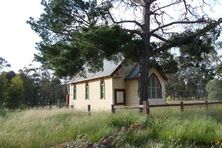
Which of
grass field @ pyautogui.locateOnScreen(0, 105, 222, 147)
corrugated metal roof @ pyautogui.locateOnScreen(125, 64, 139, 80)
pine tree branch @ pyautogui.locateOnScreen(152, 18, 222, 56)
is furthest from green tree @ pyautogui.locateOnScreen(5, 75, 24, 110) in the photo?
grass field @ pyautogui.locateOnScreen(0, 105, 222, 147)

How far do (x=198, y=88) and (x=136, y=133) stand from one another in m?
81.5

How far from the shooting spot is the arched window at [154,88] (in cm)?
3994

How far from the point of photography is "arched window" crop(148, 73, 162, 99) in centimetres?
3994

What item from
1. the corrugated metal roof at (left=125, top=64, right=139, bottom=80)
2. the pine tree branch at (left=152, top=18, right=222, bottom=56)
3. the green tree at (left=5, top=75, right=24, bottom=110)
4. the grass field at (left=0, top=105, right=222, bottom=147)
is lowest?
the grass field at (left=0, top=105, right=222, bottom=147)

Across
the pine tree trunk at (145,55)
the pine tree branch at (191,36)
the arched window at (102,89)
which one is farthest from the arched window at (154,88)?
the pine tree branch at (191,36)

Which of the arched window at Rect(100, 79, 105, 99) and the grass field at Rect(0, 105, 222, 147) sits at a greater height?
the arched window at Rect(100, 79, 105, 99)

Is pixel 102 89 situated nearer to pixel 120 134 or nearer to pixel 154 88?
pixel 154 88

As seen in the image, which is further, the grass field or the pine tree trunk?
the pine tree trunk

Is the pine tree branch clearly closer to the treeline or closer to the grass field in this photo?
the grass field

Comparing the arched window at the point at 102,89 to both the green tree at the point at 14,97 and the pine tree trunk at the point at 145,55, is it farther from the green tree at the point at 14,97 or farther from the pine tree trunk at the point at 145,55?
the green tree at the point at 14,97

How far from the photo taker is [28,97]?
8181 cm

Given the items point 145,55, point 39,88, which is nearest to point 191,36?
point 145,55

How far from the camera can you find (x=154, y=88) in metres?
40.4

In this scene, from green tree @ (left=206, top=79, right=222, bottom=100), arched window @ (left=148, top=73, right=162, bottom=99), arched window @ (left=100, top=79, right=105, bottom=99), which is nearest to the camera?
arched window @ (left=148, top=73, right=162, bottom=99)
